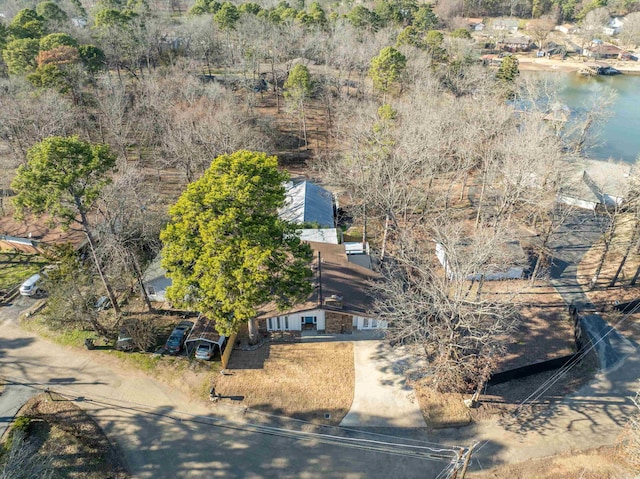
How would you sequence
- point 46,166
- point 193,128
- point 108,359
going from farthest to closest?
point 193,128
point 108,359
point 46,166

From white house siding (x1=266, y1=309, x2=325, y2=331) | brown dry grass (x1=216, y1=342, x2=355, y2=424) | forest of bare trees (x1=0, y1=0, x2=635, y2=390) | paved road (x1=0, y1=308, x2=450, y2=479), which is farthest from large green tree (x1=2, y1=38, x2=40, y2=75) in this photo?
brown dry grass (x1=216, y1=342, x2=355, y2=424)

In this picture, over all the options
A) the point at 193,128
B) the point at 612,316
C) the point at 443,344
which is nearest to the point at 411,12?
the point at 193,128

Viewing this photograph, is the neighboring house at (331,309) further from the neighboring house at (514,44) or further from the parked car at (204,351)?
the neighboring house at (514,44)

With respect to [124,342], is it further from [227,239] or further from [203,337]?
[227,239]

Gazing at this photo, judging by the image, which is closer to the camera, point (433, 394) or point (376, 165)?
point (433, 394)

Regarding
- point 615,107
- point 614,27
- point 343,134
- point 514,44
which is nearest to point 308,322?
point 343,134

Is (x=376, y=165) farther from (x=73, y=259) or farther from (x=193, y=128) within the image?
(x=73, y=259)

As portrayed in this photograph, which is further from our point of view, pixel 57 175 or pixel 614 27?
pixel 614 27

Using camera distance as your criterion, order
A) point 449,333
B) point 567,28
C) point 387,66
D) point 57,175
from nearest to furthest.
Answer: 1. point 57,175
2. point 449,333
3. point 387,66
4. point 567,28
